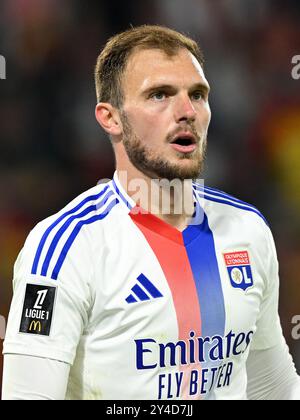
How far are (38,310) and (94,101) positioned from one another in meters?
2.13

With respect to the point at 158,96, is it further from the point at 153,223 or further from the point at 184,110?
the point at 153,223

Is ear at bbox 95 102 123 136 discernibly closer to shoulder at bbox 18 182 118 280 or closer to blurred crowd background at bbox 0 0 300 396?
shoulder at bbox 18 182 118 280

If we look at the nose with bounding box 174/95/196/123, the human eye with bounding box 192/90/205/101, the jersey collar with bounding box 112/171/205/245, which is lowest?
the jersey collar with bounding box 112/171/205/245

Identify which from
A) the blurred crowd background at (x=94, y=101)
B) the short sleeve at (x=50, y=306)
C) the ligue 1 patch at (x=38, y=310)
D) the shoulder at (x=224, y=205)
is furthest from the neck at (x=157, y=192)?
the blurred crowd background at (x=94, y=101)

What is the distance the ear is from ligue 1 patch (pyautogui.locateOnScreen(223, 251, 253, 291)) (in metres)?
0.50

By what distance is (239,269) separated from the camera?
2.36m

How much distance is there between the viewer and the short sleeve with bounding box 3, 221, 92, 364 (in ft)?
6.75

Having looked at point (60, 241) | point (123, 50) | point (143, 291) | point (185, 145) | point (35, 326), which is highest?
point (123, 50)

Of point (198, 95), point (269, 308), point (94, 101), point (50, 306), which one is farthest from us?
point (94, 101)

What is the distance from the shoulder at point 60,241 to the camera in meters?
2.10

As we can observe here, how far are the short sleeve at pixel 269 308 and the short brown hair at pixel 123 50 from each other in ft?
2.11

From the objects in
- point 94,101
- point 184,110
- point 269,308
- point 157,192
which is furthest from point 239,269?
point 94,101

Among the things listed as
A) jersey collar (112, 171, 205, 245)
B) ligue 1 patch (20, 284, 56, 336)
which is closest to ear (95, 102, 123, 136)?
jersey collar (112, 171, 205, 245)

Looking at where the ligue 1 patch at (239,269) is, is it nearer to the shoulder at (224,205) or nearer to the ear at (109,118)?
the shoulder at (224,205)
